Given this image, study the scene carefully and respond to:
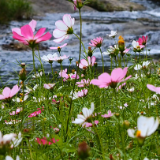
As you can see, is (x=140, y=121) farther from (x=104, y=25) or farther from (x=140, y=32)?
(x=104, y=25)

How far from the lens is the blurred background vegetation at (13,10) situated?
8.82m

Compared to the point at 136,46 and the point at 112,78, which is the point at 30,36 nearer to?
the point at 112,78

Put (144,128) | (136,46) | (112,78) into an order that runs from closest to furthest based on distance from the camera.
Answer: (144,128) → (112,78) → (136,46)

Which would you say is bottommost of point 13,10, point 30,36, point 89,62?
point 13,10

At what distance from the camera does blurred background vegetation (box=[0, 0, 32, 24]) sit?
347 inches

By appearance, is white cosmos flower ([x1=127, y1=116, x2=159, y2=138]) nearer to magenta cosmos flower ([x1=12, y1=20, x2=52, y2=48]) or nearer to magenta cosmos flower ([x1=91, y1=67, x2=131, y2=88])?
magenta cosmos flower ([x1=91, y1=67, x2=131, y2=88])

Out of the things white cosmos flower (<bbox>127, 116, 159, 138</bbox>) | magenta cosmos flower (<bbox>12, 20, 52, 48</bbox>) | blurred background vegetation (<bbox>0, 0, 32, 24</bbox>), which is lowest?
blurred background vegetation (<bbox>0, 0, 32, 24</bbox>)

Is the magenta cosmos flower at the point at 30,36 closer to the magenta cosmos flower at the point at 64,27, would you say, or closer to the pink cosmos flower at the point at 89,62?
the magenta cosmos flower at the point at 64,27

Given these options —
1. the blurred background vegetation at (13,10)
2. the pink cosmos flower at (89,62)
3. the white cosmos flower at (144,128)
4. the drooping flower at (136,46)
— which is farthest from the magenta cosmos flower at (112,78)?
the blurred background vegetation at (13,10)

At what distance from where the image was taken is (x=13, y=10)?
927 centimetres

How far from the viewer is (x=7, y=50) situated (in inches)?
237

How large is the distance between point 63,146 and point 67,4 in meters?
14.4

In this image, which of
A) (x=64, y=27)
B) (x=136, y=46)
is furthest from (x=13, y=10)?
(x=64, y=27)

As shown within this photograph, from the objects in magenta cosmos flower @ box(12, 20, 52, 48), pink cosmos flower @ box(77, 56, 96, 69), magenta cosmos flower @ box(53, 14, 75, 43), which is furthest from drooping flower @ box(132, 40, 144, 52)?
magenta cosmos flower @ box(12, 20, 52, 48)
